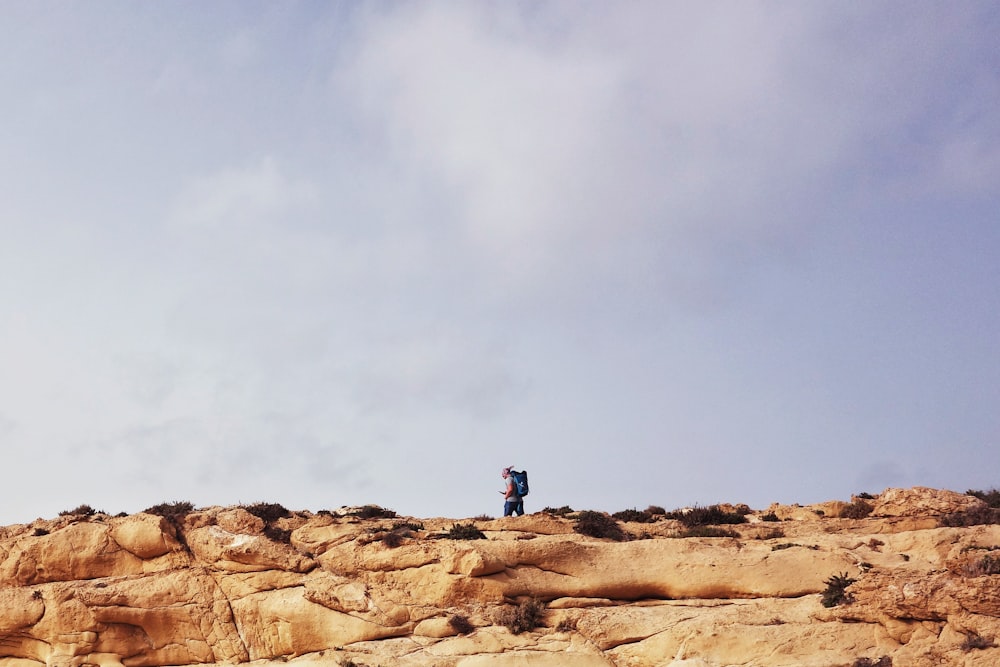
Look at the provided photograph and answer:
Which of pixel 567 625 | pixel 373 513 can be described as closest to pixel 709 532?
pixel 567 625

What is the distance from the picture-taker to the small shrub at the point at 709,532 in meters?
29.3

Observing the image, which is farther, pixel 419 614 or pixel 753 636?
pixel 419 614

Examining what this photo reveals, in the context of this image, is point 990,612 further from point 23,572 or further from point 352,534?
point 23,572

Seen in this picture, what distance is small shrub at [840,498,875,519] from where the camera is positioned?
3128cm

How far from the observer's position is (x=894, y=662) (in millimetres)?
21594

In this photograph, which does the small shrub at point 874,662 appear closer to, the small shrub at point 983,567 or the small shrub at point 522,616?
the small shrub at point 983,567

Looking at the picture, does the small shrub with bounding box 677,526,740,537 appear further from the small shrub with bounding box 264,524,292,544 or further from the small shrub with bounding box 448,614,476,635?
the small shrub with bounding box 264,524,292,544

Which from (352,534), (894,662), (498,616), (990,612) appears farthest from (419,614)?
(990,612)

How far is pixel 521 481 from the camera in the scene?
34.2 metres

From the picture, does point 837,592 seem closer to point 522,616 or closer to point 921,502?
point 921,502

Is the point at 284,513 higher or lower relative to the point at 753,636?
higher

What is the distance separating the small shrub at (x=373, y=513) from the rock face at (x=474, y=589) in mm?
2249

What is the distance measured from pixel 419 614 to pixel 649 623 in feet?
20.6

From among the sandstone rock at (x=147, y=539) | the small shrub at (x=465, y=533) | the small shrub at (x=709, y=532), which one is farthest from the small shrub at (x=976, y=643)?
the sandstone rock at (x=147, y=539)
